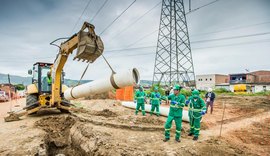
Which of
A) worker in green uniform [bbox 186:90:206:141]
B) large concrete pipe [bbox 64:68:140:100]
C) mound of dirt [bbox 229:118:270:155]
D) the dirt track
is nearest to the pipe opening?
large concrete pipe [bbox 64:68:140:100]

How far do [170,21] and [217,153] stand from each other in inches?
731

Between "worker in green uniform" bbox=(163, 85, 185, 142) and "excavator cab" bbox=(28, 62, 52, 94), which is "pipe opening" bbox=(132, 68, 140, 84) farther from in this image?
"excavator cab" bbox=(28, 62, 52, 94)

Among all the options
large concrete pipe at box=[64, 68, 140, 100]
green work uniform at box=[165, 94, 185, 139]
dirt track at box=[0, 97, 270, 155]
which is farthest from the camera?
green work uniform at box=[165, 94, 185, 139]

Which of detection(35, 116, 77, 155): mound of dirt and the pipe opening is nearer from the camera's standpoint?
the pipe opening

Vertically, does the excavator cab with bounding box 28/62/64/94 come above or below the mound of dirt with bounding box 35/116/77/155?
above

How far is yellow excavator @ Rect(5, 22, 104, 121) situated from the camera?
6.02 m

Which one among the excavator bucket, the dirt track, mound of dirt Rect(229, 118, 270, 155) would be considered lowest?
mound of dirt Rect(229, 118, 270, 155)

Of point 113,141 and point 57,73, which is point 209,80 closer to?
point 57,73

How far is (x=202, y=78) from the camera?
53219 millimetres

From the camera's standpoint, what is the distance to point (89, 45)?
589 centimetres

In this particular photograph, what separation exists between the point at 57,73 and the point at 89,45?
333 cm

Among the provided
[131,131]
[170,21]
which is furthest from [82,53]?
[170,21]

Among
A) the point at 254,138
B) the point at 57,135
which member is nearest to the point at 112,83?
the point at 57,135

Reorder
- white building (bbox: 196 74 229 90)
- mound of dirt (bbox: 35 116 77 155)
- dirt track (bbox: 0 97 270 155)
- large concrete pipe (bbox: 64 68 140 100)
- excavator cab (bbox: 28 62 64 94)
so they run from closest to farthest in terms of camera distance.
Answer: large concrete pipe (bbox: 64 68 140 100)
dirt track (bbox: 0 97 270 155)
mound of dirt (bbox: 35 116 77 155)
excavator cab (bbox: 28 62 64 94)
white building (bbox: 196 74 229 90)
